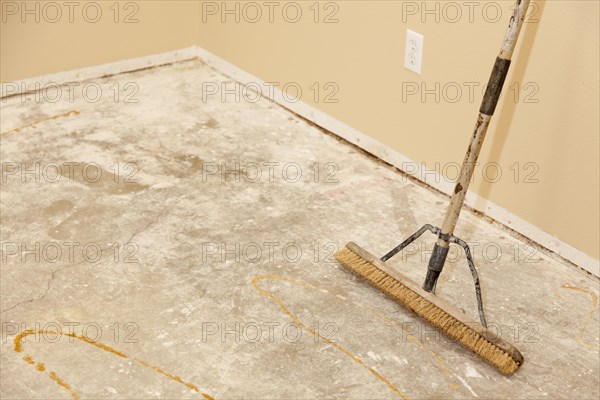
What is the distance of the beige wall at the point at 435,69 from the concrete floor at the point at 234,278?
5.9 inches

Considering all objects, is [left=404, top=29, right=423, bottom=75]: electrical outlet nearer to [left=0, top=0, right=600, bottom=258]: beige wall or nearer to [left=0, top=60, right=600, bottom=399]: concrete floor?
[left=0, top=0, right=600, bottom=258]: beige wall

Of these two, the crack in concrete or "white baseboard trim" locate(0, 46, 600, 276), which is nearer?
the crack in concrete

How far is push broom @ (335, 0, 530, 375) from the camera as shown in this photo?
1688 millimetres

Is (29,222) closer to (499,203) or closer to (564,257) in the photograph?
(499,203)

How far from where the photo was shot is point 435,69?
89.8 inches

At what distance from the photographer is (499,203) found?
2.21 meters

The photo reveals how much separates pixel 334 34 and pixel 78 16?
1.04 meters

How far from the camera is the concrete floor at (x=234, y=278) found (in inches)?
66.9

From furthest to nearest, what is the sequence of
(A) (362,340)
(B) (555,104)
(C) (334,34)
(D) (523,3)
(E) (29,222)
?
(C) (334,34) < (E) (29,222) < (B) (555,104) < (A) (362,340) < (D) (523,3)

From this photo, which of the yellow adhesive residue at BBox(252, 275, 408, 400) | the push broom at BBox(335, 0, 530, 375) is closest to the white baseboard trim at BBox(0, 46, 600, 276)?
the push broom at BBox(335, 0, 530, 375)

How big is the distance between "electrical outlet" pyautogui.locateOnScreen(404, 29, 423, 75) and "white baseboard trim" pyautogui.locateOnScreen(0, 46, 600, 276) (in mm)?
301

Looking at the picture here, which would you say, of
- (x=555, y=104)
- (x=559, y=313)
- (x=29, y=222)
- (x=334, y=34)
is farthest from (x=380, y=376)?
(x=334, y=34)

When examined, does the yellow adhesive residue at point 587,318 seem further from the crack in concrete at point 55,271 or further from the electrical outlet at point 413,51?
the crack in concrete at point 55,271

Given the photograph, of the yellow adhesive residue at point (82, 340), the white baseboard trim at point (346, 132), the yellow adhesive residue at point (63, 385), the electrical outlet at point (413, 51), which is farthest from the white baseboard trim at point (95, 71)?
the yellow adhesive residue at point (63, 385)
